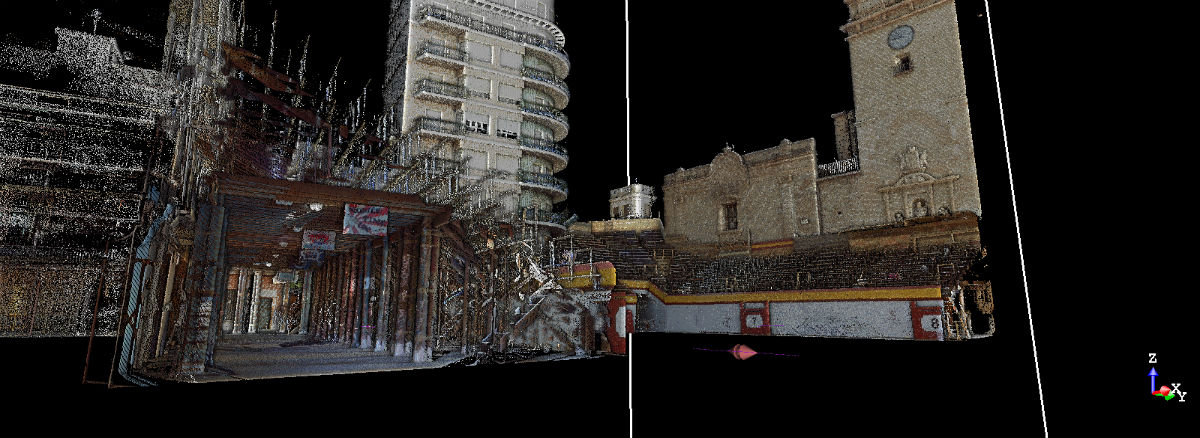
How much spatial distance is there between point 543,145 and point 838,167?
11774mm

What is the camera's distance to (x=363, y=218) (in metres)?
8.19

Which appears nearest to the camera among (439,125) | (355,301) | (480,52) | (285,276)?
(355,301)

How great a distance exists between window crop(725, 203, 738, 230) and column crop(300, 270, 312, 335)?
16.3m

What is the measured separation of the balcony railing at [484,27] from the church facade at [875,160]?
9045 millimetres

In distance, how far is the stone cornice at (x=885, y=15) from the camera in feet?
63.1

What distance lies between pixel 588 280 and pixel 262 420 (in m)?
6.32

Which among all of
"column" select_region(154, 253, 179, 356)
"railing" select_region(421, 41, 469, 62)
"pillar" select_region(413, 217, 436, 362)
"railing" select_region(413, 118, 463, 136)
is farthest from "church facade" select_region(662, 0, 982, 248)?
"column" select_region(154, 253, 179, 356)

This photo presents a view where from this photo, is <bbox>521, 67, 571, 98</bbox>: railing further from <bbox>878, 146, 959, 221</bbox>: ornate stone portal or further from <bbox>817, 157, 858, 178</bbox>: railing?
<bbox>878, 146, 959, 221</bbox>: ornate stone portal

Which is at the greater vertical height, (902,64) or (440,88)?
(902,64)

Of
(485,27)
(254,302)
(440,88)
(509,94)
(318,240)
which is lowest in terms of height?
(254,302)

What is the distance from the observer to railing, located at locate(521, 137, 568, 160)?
2205 centimetres

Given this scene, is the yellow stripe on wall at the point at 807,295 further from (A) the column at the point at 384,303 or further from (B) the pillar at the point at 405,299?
(A) the column at the point at 384,303

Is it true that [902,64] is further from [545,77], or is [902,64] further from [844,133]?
[545,77]

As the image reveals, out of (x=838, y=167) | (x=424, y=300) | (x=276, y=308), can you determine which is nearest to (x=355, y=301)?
(x=424, y=300)
